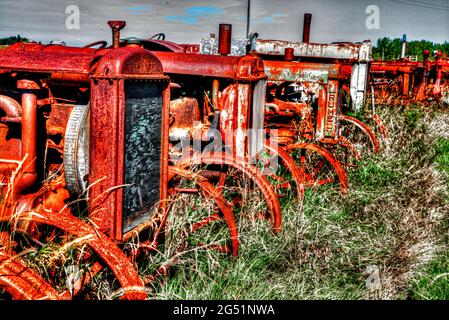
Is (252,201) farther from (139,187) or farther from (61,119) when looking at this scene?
(61,119)

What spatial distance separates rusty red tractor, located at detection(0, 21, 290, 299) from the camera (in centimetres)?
265

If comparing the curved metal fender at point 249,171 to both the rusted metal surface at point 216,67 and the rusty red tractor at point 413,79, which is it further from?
the rusty red tractor at point 413,79

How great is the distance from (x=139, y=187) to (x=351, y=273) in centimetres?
138

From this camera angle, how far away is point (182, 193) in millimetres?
3584

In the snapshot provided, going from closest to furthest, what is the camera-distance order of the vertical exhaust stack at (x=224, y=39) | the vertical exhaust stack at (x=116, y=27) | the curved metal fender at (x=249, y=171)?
the vertical exhaust stack at (x=116, y=27)
the curved metal fender at (x=249, y=171)
the vertical exhaust stack at (x=224, y=39)

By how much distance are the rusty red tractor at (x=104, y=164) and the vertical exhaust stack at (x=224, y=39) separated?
0.42m

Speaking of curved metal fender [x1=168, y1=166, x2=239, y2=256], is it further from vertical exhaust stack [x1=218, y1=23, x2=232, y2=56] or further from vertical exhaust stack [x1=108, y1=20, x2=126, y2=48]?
vertical exhaust stack [x1=218, y1=23, x2=232, y2=56]

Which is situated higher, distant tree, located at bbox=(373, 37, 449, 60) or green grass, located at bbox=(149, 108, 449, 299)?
distant tree, located at bbox=(373, 37, 449, 60)

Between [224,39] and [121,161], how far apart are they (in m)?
2.09

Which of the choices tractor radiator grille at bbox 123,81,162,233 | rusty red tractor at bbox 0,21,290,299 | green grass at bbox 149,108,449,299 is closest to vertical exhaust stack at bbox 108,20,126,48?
rusty red tractor at bbox 0,21,290,299

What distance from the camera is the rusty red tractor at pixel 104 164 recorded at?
265 centimetres

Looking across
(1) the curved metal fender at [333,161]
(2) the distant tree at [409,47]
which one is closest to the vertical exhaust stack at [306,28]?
(1) the curved metal fender at [333,161]
